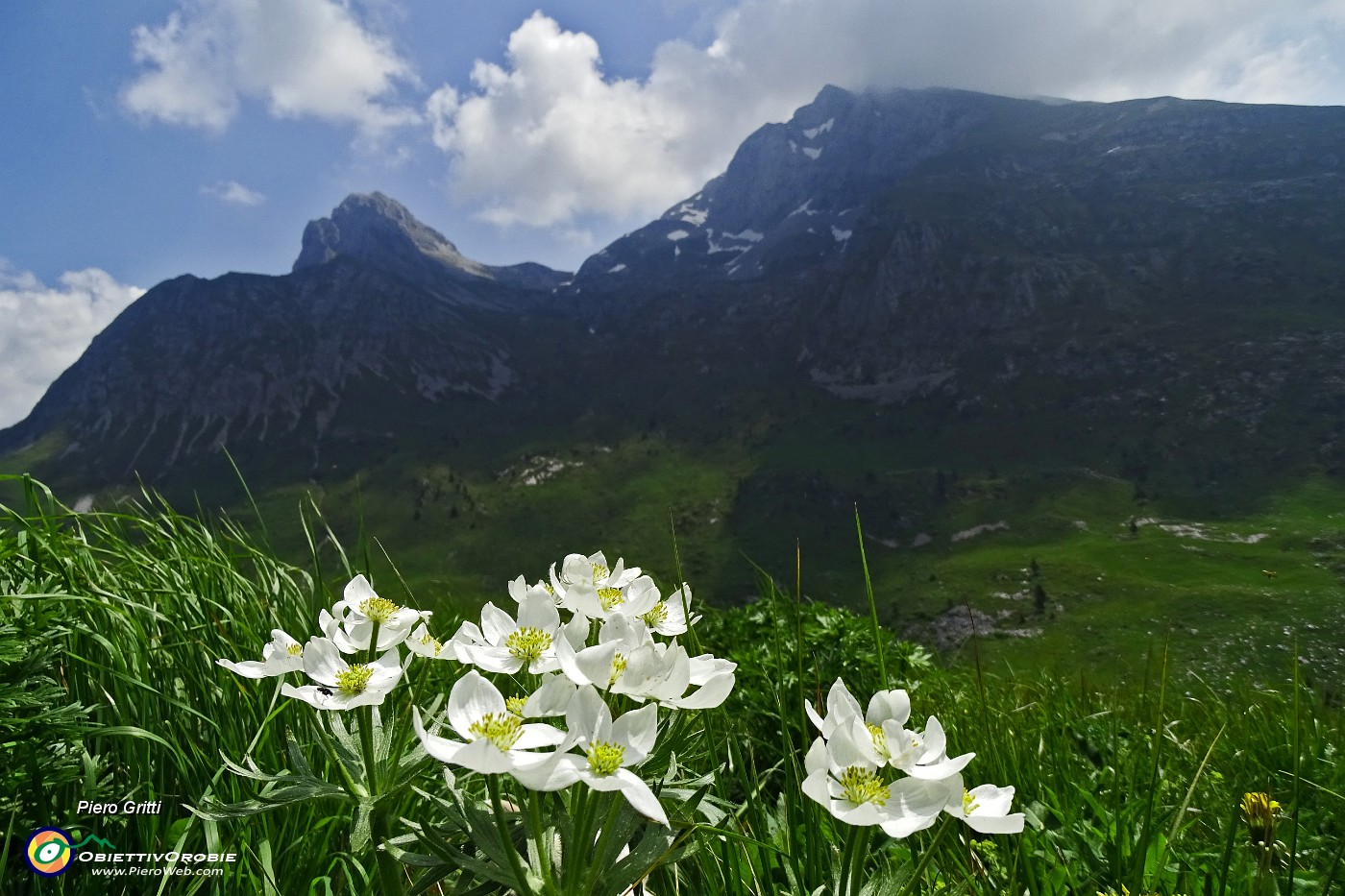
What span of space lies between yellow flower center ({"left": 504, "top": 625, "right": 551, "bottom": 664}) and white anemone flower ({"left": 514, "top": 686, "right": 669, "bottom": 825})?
0.46 meters

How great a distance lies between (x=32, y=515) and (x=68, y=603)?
5.88 feet

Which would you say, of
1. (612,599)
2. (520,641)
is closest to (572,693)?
(520,641)

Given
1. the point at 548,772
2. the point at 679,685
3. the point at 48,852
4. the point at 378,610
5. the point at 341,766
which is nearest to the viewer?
the point at 548,772

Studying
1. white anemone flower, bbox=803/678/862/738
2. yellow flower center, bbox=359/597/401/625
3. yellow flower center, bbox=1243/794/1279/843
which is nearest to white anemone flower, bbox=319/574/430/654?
yellow flower center, bbox=359/597/401/625

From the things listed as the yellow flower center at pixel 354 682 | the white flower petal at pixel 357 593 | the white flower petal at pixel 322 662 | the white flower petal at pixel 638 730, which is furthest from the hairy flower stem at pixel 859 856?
the white flower petal at pixel 357 593

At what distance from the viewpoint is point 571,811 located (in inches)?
60.5

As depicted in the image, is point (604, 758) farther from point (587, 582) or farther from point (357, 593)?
point (357, 593)

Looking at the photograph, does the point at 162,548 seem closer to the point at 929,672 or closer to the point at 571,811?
the point at 571,811

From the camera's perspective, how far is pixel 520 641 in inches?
75.5

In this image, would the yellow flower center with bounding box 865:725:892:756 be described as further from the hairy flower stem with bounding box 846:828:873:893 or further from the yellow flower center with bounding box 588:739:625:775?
the yellow flower center with bounding box 588:739:625:775

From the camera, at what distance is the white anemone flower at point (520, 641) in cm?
179

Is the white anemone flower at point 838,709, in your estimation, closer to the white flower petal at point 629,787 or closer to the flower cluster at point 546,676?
the flower cluster at point 546,676

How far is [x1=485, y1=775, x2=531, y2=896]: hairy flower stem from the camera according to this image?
1299mm

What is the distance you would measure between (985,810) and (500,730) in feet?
4.13
